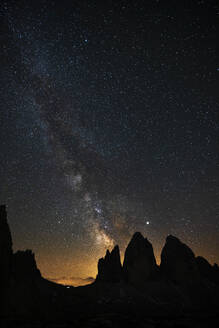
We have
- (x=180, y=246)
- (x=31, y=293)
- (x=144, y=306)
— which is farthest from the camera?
(x=180, y=246)

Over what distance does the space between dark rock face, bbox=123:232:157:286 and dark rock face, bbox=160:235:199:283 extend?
32.9 ft

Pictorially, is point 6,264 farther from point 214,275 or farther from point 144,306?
point 214,275

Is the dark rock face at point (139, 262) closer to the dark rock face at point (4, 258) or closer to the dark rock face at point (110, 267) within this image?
the dark rock face at point (110, 267)

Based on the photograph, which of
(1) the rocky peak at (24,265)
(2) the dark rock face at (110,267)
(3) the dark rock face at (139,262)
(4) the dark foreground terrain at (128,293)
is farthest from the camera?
(3) the dark rock face at (139,262)

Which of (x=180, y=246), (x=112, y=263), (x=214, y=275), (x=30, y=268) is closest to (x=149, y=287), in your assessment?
(x=112, y=263)

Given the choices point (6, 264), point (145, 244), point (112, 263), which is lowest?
point (6, 264)

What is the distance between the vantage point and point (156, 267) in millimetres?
135000

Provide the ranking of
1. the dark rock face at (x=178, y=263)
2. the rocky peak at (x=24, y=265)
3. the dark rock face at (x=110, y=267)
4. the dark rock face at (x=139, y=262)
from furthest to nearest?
the dark rock face at (x=178, y=263) → the dark rock face at (x=139, y=262) → the dark rock face at (x=110, y=267) → the rocky peak at (x=24, y=265)

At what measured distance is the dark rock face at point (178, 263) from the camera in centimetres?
13150

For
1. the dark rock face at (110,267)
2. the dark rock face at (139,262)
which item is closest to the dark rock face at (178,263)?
the dark rock face at (139,262)

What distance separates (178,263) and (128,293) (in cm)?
4473

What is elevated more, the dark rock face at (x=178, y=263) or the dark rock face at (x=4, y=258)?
the dark rock face at (x=178, y=263)

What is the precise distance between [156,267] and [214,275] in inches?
1905

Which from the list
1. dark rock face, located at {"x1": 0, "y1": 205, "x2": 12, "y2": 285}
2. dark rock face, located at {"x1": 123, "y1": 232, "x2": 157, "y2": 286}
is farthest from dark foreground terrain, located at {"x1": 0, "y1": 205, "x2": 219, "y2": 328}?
dark rock face, located at {"x1": 0, "y1": 205, "x2": 12, "y2": 285}
